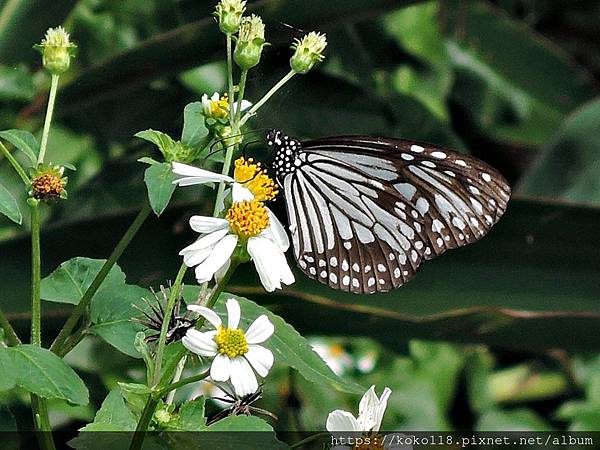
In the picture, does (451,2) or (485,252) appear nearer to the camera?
(485,252)

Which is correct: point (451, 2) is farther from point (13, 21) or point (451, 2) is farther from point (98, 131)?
point (13, 21)

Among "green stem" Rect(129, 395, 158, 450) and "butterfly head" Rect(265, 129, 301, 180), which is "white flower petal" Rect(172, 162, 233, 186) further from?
"butterfly head" Rect(265, 129, 301, 180)

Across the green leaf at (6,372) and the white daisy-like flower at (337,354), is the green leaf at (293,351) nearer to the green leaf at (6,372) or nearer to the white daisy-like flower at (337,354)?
the green leaf at (6,372)

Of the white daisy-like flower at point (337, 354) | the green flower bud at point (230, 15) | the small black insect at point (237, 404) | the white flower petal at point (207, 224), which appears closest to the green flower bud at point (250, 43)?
the green flower bud at point (230, 15)

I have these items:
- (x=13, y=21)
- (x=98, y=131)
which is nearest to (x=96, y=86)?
(x=13, y=21)

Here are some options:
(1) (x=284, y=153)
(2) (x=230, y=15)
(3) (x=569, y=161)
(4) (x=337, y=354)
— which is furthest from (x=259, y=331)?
(3) (x=569, y=161)

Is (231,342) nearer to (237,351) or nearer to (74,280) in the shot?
A: (237,351)
